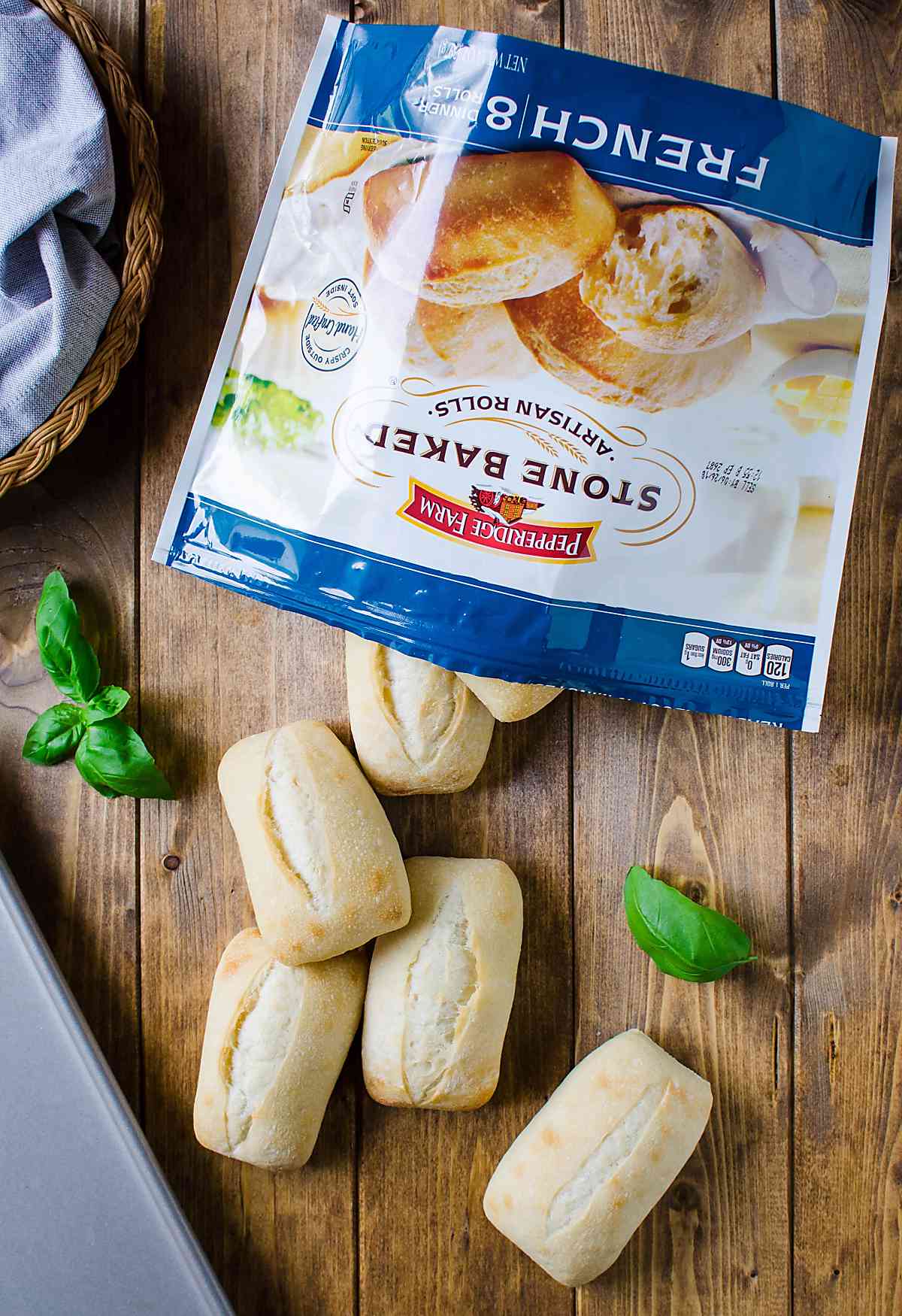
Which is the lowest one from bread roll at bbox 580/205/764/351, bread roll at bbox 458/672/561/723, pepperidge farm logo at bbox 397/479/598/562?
bread roll at bbox 458/672/561/723

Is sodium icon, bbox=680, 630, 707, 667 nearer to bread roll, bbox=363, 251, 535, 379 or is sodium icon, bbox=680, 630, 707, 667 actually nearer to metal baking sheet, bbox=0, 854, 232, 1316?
bread roll, bbox=363, 251, 535, 379

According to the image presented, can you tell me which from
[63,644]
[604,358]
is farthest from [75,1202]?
[604,358]

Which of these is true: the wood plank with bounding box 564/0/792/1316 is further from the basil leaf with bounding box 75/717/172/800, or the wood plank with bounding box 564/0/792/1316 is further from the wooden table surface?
the basil leaf with bounding box 75/717/172/800

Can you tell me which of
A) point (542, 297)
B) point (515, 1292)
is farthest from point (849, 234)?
point (515, 1292)

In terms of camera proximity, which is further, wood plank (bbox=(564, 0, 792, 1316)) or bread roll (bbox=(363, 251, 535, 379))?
wood plank (bbox=(564, 0, 792, 1316))

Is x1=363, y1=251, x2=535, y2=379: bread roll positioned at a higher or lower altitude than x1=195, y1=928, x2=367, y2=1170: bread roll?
higher

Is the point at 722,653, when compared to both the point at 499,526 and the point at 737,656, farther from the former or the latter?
the point at 499,526

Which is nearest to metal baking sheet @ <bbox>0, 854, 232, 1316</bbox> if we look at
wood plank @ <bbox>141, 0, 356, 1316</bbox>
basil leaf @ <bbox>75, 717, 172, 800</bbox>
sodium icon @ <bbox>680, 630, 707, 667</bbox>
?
wood plank @ <bbox>141, 0, 356, 1316</bbox>

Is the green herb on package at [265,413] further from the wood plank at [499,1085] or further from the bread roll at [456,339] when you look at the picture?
the wood plank at [499,1085]
